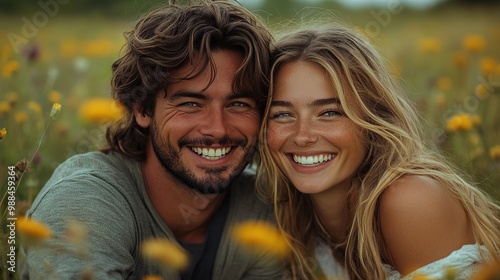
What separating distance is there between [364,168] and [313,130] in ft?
1.18

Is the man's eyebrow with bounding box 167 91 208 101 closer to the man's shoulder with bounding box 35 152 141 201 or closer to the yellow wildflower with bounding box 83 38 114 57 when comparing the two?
the man's shoulder with bounding box 35 152 141 201

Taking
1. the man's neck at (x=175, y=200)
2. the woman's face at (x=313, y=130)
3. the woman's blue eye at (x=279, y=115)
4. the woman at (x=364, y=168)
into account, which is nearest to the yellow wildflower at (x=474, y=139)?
the woman at (x=364, y=168)

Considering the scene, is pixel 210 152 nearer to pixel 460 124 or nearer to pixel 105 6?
pixel 460 124

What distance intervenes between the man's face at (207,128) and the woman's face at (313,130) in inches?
5.8

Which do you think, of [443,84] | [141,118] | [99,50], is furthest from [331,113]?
[99,50]

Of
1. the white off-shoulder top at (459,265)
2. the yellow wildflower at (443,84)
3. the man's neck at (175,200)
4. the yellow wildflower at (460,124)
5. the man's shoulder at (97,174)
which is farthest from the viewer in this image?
the yellow wildflower at (443,84)

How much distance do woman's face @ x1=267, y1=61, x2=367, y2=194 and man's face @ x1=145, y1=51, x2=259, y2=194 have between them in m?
0.15

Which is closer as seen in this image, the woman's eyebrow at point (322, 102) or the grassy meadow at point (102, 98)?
the woman's eyebrow at point (322, 102)

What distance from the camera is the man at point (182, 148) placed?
2852 mm

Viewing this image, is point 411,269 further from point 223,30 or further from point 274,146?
point 223,30

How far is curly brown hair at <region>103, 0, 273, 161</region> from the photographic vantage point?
299 centimetres

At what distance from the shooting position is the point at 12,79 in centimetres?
507

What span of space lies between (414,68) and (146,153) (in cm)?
398

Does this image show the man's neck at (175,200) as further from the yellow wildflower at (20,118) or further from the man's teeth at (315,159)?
the yellow wildflower at (20,118)
